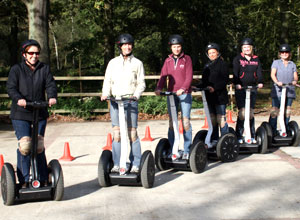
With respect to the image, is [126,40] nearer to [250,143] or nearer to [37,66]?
[37,66]

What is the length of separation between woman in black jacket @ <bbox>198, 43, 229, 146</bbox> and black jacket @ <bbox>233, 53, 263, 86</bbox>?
2.07 ft

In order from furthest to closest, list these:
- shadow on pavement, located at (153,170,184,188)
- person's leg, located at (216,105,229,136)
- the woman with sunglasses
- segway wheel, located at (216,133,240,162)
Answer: the woman with sunglasses → person's leg, located at (216,105,229,136) → segway wheel, located at (216,133,240,162) → shadow on pavement, located at (153,170,184,188)

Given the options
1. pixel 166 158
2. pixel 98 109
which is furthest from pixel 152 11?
pixel 166 158

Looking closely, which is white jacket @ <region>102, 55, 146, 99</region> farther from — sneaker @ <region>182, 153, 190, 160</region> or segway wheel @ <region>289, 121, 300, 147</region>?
segway wheel @ <region>289, 121, 300, 147</region>

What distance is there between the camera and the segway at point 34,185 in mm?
5258

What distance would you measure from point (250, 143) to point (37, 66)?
4.19 meters

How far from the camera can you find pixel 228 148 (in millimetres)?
7395

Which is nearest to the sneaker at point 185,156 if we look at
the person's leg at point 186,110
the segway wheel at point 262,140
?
the person's leg at point 186,110

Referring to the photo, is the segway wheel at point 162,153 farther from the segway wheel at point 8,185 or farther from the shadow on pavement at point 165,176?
the segway wheel at point 8,185

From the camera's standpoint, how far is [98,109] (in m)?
13.8

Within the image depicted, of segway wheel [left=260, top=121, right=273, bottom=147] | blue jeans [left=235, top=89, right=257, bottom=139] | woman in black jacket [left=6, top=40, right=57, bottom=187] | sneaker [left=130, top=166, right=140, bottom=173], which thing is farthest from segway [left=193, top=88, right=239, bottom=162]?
woman in black jacket [left=6, top=40, right=57, bottom=187]

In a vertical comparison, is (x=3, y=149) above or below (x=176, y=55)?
below

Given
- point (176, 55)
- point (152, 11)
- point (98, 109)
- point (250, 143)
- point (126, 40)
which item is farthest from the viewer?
point (152, 11)

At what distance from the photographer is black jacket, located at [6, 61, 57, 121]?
17.5 ft
